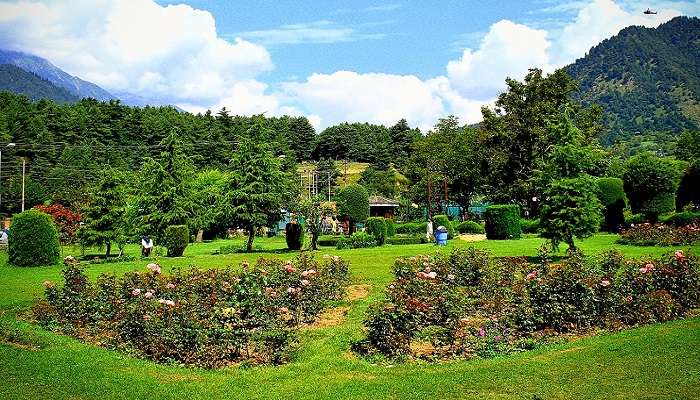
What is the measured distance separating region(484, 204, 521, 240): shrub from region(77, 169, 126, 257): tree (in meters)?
18.7

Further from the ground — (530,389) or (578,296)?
(578,296)

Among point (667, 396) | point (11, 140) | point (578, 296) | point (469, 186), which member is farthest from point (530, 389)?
point (11, 140)

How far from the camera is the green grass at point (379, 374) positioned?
316 inches

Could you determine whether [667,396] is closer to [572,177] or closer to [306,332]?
[306,332]

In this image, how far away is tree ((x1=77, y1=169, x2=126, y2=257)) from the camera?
101 ft

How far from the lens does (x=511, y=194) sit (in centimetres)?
4909

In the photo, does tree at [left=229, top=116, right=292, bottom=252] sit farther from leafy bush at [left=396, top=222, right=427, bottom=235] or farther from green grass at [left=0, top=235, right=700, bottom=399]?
green grass at [left=0, top=235, right=700, bottom=399]

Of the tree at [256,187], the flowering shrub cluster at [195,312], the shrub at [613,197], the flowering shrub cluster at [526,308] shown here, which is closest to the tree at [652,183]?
the shrub at [613,197]

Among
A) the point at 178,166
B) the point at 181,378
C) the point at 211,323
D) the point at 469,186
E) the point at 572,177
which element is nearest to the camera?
the point at 181,378

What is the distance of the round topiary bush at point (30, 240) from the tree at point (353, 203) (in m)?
20.7

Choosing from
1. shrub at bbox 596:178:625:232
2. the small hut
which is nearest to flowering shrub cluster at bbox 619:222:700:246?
shrub at bbox 596:178:625:232

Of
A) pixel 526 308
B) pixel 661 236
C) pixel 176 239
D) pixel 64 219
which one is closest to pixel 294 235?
pixel 176 239

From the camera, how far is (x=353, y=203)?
4244 cm

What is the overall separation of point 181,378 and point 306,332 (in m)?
3.45
